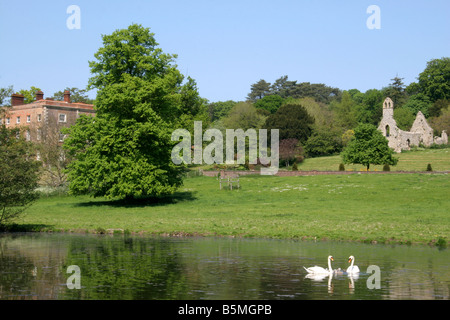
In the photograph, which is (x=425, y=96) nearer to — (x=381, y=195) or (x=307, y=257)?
(x=381, y=195)

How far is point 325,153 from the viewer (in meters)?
146

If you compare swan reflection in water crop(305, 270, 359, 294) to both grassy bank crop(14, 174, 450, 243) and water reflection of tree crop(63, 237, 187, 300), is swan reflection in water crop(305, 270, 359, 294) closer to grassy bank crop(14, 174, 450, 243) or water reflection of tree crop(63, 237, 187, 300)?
water reflection of tree crop(63, 237, 187, 300)

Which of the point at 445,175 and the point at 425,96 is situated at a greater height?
the point at 425,96

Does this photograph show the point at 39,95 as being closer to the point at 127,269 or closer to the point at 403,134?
the point at 403,134

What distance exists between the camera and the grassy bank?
4031 cm

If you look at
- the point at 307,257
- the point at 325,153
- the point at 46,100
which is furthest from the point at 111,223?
the point at 325,153

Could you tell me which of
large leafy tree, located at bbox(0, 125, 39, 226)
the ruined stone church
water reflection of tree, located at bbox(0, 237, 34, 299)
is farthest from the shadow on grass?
the ruined stone church

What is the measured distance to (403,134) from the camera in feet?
475

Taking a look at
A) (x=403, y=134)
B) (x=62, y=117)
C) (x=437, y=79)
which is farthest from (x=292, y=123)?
(x=437, y=79)

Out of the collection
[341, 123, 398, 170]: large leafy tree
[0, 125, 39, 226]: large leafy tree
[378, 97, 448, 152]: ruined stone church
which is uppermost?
[378, 97, 448, 152]: ruined stone church

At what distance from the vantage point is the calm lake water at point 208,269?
2131 cm

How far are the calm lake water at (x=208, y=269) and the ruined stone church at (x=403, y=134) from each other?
10954cm

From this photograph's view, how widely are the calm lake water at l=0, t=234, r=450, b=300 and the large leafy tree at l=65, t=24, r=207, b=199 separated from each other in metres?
22.9
